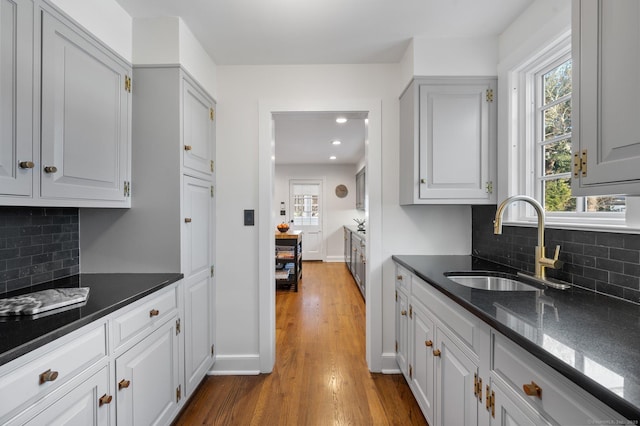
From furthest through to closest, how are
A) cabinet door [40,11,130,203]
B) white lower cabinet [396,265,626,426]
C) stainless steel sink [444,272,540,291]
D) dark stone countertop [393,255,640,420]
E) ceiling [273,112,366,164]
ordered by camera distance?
1. ceiling [273,112,366,164]
2. stainless steel sink [444,272,540,291]
3. cabinet door [40,11,130,203]
4. white lower cabinet [396,265,626,426]
5. dark stone countertop [393,255,640,420]

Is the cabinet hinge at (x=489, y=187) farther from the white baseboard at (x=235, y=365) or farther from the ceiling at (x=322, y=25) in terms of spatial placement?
the white baseboard at (x=235, y=365)

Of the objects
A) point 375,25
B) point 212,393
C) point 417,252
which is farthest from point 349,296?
point 375,25

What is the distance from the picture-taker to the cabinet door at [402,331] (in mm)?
2061

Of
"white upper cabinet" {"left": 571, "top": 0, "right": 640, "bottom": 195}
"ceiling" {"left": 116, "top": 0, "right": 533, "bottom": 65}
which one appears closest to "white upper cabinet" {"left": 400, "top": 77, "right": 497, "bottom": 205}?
"ceiling" {"left": 116, "top": 0, "right": 533, "bottom": 65}

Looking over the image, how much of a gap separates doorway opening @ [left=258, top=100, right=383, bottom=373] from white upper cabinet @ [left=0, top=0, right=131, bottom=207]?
0.93 meters

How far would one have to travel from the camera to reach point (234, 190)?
7.77 feet

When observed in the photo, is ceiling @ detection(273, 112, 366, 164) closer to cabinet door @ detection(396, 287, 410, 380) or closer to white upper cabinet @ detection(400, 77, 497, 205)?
white upper cabinet @ detection(400, 77, 497, 205)

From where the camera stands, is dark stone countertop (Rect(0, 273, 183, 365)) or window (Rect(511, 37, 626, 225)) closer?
dark stone countertop (Rect(0, 273, 183, 365))

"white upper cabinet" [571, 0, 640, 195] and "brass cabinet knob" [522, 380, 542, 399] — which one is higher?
"white upper cabinet" [571, 0, 640, 195]

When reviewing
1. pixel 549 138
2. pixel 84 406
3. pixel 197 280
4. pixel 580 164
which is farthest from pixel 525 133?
pixel 84 406

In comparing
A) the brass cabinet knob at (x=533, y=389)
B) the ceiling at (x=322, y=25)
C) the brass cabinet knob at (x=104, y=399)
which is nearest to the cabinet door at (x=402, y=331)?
the brass cabinet knob at (x=533, y=389)

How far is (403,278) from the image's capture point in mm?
2146

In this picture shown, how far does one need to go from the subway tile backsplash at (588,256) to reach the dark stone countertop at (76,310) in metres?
2.04

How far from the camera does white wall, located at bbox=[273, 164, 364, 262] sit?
25.0 ft
